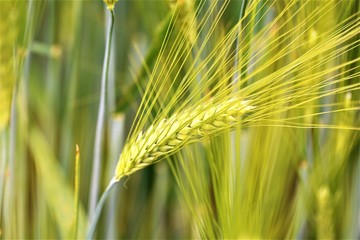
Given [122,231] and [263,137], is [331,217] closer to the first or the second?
[263,137]

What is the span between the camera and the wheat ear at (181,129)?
649mm

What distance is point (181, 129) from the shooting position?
2.17 ft

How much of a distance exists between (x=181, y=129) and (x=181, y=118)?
14mm

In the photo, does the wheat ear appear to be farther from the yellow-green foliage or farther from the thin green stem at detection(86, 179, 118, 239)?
the yellow-green foliage

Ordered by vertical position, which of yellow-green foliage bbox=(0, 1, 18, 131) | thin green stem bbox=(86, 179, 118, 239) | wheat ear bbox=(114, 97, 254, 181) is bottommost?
thin green stem bbox=(86, 179, 118, 239)

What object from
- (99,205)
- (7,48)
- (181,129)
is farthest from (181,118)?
(7,48)

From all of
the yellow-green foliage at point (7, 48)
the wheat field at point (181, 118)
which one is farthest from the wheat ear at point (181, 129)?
the yellow-green foliage at point (7, 48)

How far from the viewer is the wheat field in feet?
2.27

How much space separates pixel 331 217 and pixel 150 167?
28cm

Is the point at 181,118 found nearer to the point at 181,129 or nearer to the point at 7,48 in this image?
the point at 181,129

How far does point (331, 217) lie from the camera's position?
83 cm

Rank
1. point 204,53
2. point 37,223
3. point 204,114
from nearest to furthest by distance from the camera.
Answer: point 204,114, point 204,53, point 37,223

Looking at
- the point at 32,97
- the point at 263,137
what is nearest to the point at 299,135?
the point at 263,137

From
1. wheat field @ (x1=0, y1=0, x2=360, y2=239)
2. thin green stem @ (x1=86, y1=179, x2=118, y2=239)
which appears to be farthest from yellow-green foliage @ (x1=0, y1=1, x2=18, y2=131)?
thin green stem @ (x1=86, y1=179, x2=118, y2=239)
